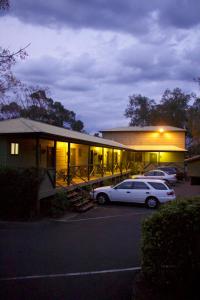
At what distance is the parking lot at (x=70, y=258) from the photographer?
28.5 feet

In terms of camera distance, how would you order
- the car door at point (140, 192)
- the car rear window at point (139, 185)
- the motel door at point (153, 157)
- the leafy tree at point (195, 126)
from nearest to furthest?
1. the car door at point (140, 192)
2. the car rear window at point (139, 185)
3. the motel door at point (153, 157)
4. the leafy tree at point (195, 126)

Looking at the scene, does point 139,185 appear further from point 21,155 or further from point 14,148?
point 14,148

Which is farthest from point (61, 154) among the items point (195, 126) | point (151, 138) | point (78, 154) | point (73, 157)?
point (195, 126)

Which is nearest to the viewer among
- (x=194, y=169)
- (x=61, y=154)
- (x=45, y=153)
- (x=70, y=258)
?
(x=194, y=169)

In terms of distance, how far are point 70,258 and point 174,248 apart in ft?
15.1

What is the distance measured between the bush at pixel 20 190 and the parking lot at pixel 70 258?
1.06 meters

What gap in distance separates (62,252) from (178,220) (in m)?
5.60

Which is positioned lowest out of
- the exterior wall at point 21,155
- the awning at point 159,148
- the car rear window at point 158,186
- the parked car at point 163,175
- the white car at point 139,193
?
the white car at point 139,193

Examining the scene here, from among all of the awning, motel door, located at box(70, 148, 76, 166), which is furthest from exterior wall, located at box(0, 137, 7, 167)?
the awning

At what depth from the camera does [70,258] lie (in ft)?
38.5

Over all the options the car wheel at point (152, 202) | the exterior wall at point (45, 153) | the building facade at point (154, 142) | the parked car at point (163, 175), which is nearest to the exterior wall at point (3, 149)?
the exterior wall at point (45, 153)

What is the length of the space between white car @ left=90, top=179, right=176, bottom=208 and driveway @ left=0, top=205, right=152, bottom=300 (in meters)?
4.71

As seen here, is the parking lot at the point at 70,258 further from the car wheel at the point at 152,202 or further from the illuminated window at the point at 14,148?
the illuminated window at the point at 14,148

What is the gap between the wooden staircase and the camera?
71.9ft
